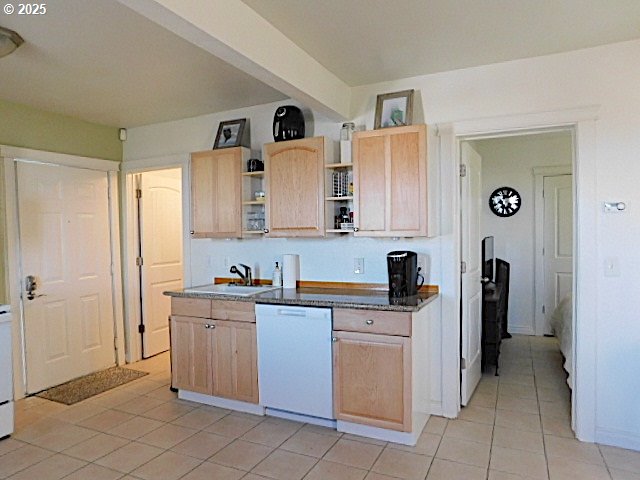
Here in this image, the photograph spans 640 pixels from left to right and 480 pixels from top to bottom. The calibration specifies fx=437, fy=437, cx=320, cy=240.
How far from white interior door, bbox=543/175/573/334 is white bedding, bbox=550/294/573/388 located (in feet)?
3.08

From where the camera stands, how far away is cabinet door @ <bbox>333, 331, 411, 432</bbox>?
106 inches

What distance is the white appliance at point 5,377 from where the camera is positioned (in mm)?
2875

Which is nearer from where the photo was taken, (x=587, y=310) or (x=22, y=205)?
(x=587, y=310)

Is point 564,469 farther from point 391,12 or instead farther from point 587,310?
point 391,12

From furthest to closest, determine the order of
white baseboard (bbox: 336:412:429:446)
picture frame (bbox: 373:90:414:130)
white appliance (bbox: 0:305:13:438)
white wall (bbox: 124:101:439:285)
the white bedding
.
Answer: the white bedding
white wall (bbox: 124:101:439:285)
picture frame (bbox: 373:90:414:130)
white appliance (bbox: 0:305:13:438)
white baseboard (bbox: 336:412:429:446)

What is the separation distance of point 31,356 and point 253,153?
8.52 ft

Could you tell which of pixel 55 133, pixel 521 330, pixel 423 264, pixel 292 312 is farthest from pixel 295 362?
pixel 521 330

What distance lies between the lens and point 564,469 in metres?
2.43

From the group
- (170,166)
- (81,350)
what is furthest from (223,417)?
(170,166)

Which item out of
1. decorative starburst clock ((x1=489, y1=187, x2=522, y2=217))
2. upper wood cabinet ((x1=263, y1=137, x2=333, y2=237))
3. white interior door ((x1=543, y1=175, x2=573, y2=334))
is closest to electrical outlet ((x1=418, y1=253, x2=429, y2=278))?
upper wood cabinet ((x1=263, y1=137, x2=333, y2=237))

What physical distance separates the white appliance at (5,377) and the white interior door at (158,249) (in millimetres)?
1789

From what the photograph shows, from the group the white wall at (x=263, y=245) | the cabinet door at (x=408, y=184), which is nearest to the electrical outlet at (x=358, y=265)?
the white wall at (x=263, y=245)

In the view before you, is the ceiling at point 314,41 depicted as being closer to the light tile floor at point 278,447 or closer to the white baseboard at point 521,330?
the light tile floor at point 278,447

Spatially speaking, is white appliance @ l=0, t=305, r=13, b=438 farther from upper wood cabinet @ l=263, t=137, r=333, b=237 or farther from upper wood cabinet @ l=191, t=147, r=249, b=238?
upper wood cabinet @ l=263, t=137, r=333, b=237
